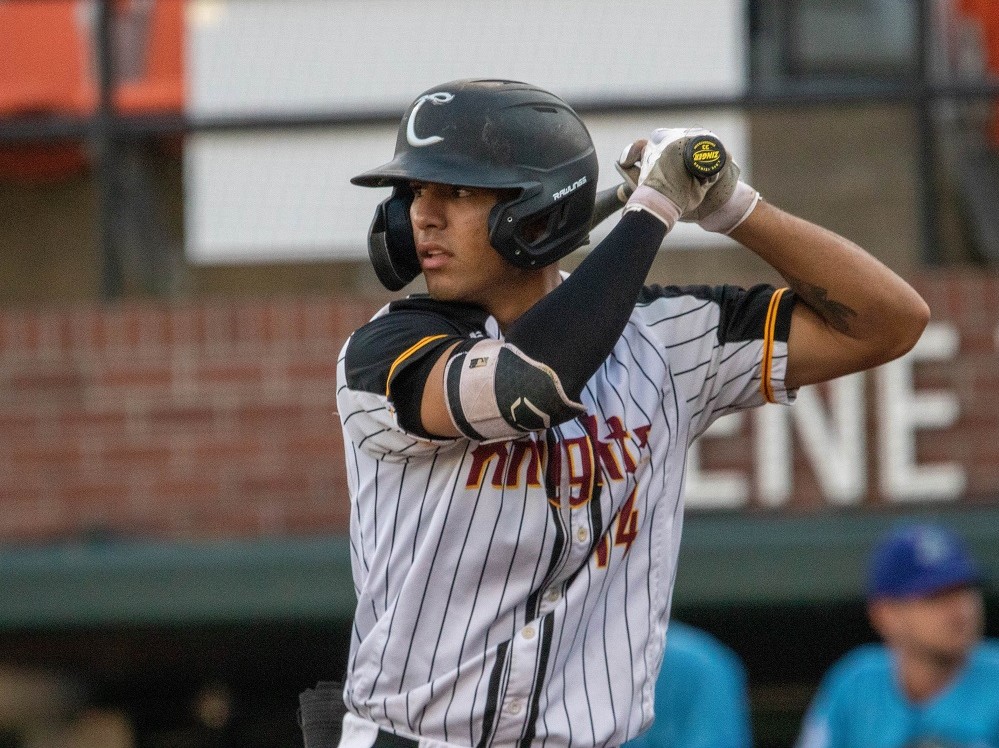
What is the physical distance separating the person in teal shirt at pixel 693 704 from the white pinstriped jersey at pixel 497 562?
6.13 ft

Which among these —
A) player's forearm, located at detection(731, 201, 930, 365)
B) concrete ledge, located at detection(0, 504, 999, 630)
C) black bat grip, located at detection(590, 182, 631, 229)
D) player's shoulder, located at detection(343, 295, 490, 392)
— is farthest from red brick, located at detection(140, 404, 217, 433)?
player's forearm, located at detection(731, 201, 930, 365)

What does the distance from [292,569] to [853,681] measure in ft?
6.43

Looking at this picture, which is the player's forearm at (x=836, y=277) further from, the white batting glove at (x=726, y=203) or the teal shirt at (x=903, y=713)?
the teal shirt at (x=903, y=713)

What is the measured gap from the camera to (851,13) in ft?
20.3

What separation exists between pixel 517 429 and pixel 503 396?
0.20 feet

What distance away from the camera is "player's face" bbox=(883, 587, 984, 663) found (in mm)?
4609

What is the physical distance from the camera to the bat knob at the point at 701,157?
2.58 m

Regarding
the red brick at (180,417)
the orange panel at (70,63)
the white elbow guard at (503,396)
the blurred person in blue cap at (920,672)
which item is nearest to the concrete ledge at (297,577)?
the red brick at (180,417)

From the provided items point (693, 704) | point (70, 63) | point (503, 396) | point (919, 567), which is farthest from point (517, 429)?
point (70, 63)

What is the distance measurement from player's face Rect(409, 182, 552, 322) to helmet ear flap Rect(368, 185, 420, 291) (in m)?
0.03

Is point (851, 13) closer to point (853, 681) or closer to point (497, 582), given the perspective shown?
point (853, 681)

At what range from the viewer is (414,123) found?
2.65 metres

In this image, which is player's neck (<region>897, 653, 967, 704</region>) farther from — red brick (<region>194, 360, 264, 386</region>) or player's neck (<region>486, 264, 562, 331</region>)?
red brick (<region>194, 360, 264, 386</region>)

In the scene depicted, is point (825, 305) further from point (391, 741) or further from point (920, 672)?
point (920, 672)
